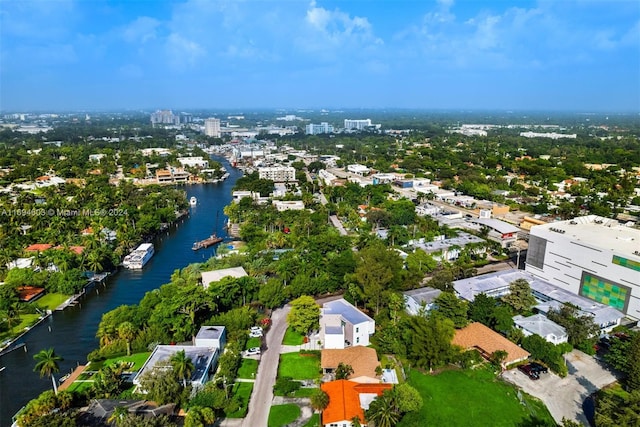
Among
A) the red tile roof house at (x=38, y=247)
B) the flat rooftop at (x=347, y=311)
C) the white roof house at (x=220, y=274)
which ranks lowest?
the red tile roof house at (x=38, y=247)

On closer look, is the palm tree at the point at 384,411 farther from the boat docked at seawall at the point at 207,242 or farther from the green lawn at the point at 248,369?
the boat docked at seawall at the point at 207,242

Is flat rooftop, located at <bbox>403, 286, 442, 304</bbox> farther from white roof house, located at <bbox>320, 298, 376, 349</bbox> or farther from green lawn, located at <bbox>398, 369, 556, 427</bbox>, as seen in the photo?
green lawn, located at <bbox>398, 369, 556, 427</bbox>

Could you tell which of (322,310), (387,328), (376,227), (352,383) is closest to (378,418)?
(352,383)

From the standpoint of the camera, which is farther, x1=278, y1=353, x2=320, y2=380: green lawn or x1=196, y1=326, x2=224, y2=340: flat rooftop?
x1=196, y1=326, x2=224, y2=340: flat rooftop

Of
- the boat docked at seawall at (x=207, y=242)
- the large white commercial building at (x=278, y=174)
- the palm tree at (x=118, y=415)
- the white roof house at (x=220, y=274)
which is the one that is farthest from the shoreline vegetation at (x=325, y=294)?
the large white commercial building at (x=278, y=174)

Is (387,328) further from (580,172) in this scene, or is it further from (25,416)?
(580,172)

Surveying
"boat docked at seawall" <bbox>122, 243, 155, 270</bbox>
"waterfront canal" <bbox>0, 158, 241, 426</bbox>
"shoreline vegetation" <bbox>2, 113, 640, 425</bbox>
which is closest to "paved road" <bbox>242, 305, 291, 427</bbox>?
"shoreline vegetation" <bbox>2, 113, 640, 425</bbox>

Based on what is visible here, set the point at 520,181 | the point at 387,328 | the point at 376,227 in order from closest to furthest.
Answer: the point at 387,328 < the point at 376,227 < the point at 520,181
